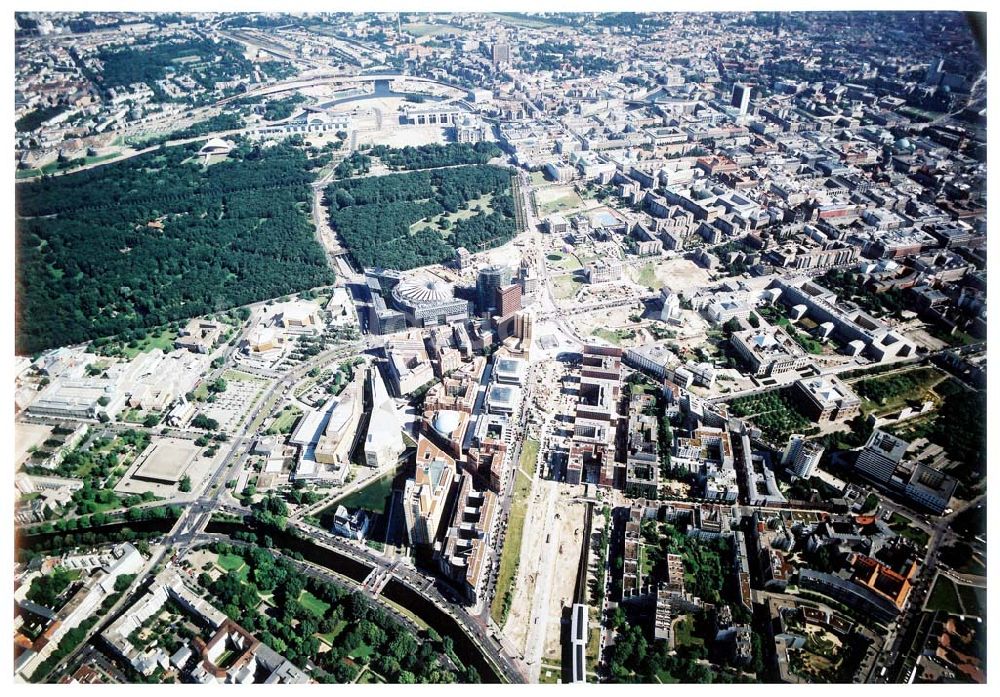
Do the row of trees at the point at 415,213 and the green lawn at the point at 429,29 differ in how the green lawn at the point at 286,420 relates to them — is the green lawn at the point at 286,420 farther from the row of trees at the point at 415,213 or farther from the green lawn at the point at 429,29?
the green lawn at the point at 429,29

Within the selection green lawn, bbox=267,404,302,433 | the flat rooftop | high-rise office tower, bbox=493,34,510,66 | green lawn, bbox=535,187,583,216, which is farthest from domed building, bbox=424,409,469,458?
high-rise office tower, bbox=493,34,510,66

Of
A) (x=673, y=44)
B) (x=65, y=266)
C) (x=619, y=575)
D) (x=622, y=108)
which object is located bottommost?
(x=619, y=575)

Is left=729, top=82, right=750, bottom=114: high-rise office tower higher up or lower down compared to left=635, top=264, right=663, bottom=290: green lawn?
higher up

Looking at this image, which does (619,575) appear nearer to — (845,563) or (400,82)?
(845,563)

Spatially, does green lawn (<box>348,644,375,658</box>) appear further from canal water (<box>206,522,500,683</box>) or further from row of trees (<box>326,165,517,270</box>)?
row of trees (<box>326,165,517,270</box>)

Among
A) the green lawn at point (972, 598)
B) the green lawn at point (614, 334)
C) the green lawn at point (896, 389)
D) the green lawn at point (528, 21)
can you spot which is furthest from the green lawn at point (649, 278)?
the green lawn at point (528, 21)

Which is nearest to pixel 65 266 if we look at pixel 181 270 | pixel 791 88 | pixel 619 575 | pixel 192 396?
pixel 181 270
